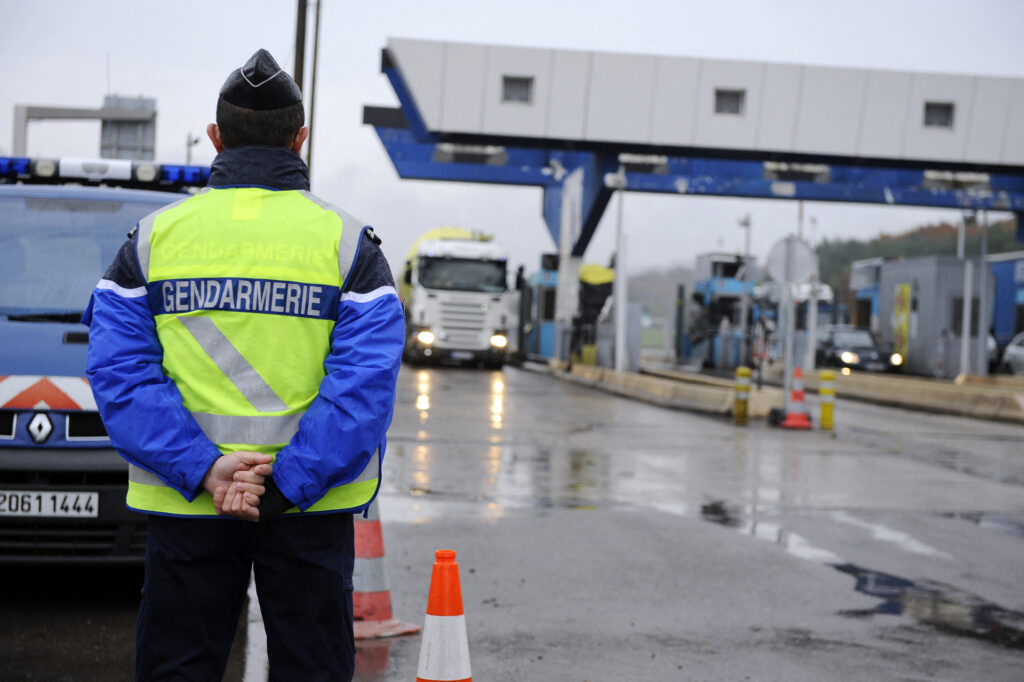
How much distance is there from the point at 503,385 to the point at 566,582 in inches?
744

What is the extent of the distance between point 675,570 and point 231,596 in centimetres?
468

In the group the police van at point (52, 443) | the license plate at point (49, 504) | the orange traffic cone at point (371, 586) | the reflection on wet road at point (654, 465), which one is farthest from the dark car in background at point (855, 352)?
the license plate at point (49, 504)

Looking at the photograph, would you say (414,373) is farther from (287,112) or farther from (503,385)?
(287,112)

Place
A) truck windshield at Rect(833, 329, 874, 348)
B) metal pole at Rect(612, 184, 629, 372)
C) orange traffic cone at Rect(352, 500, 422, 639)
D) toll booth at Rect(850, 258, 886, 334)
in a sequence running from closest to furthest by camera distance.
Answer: orange traffic cone at Rect(352, 500, 422, 639)
metal pole at Rect(612, 184, 629, 372)
truck windshield at Rect(833, 329, 874, 348)
toll booth at Rect(850, 258, 886, 334)

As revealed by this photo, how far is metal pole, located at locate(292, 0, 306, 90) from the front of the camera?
22.2 m

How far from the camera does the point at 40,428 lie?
5.10 meters

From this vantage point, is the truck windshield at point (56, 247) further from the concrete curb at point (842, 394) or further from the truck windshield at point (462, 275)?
the truck windshield at point (462, 275)

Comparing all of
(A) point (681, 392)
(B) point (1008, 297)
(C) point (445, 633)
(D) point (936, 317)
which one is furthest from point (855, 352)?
(C) point (445, 633)

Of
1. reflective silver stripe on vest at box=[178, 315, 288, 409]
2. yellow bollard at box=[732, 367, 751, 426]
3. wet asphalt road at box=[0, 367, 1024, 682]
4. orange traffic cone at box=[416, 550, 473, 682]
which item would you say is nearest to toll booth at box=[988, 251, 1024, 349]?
yellow bollard at box=[732, 367, 751, 426]

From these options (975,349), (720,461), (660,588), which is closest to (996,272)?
(975,349)

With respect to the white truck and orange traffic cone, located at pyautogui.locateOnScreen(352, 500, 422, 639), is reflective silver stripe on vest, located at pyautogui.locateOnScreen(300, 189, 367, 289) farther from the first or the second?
the white truck

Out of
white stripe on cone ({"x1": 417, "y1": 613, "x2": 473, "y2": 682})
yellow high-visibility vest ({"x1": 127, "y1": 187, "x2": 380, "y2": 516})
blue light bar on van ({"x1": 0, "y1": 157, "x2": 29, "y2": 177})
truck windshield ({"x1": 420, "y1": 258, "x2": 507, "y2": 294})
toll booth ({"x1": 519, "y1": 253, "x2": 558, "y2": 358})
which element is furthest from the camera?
toll booth ({"x1": 519, "y1": 253, "x2": 558, "y2": 358})

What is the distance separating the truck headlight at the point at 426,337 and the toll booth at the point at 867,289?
19.0 meters

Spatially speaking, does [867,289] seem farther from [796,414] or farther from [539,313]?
[796,414]
